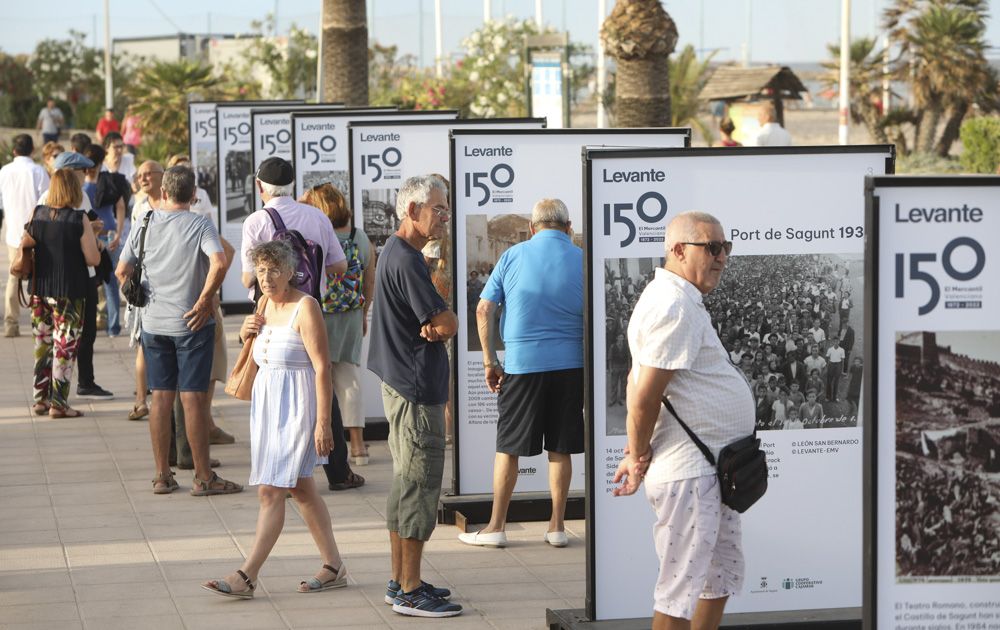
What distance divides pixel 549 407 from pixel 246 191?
10.4 metres

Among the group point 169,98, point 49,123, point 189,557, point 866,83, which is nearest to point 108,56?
point 49,123

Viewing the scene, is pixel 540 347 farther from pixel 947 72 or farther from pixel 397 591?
pixel 947 72

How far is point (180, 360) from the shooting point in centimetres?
897

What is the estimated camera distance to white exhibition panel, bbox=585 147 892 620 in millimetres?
A: 6230

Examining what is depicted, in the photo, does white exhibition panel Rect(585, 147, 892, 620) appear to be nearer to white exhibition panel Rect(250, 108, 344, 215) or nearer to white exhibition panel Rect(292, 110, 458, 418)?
white exhibition panel Rect(292, 110, 458, 418)

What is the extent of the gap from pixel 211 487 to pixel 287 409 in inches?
104

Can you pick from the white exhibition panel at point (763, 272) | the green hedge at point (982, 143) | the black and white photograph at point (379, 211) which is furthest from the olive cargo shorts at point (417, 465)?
the green hedge at point (982, 143)

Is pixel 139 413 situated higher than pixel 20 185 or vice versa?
pixel 20 185

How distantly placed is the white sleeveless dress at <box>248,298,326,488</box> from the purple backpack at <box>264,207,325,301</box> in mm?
1510

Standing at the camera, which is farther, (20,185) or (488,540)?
(20,185)

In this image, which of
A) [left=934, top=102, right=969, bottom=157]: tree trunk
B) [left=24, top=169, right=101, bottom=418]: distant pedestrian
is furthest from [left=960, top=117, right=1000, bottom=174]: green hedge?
[left=24, top=169, right=101, bottom=418]: distant pedestrian

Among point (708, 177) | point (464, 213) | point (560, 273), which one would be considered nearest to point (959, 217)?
point (708, 177)

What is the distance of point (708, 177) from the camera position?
623 centimetres

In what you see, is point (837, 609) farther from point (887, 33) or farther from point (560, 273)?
point (887, 33)
